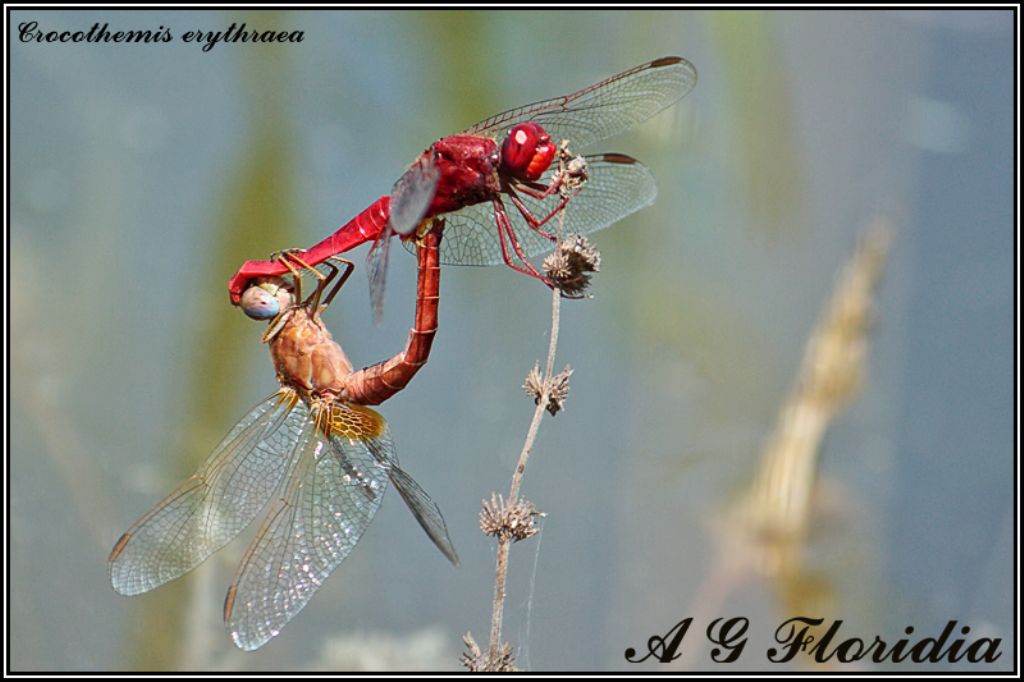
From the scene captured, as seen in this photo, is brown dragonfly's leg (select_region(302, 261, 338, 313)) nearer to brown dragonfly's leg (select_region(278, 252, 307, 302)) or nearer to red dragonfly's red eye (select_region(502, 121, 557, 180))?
brown dragonfly's leg (select_region(278, 252, 307, 302))

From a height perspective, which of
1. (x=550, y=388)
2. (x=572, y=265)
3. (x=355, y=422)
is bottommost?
(x=355, y=422)

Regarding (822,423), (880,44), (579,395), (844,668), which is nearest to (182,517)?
(579,395)

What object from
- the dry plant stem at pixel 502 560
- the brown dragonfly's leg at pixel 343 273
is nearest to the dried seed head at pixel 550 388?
the dry plant stem at pixel 502 560

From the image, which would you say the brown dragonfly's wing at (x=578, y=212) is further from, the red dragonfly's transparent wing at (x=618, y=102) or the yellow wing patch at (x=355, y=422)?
the yellow wing patch at (x=355, y=422)

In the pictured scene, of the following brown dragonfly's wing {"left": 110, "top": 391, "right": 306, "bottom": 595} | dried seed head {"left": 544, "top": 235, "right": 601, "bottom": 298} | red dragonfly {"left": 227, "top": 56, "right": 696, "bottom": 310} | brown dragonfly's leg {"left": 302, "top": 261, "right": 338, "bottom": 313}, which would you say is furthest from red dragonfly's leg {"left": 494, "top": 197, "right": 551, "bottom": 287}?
brown dragonfly's wing {"left": 110, "top": 391, "right": 306, "bottom": 595}

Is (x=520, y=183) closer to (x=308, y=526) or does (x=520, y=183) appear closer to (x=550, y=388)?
(x=550, y=388)

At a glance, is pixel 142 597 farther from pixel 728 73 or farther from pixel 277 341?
pixel 728 73

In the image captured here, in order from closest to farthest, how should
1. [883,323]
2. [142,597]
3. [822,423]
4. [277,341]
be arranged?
[277,341], [822,423], [142,597], [883,323]

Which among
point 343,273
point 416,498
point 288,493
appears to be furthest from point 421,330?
point 288,493
